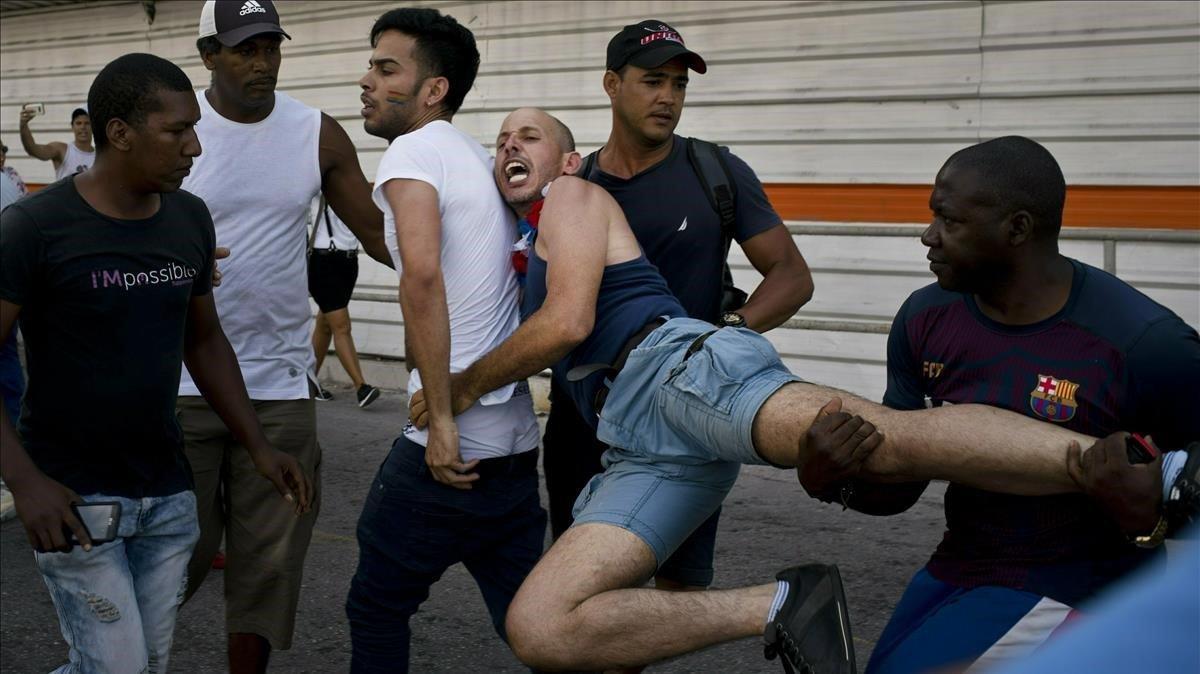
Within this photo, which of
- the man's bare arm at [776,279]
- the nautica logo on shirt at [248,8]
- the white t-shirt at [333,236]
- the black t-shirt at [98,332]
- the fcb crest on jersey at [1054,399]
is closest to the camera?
the fcb crest on jersey at [1054,399]

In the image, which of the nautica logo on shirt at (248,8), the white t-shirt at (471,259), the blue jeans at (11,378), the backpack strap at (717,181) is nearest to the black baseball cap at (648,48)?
the backpack strap at (717,181)

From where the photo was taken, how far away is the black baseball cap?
438cm

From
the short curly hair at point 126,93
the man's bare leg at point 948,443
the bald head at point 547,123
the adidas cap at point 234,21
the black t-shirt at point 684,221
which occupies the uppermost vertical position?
the adidas cap at point 234,21

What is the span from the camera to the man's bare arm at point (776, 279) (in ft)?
14.4

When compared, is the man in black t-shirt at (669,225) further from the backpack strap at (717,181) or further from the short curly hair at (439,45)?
the short curly hair at (439,45)

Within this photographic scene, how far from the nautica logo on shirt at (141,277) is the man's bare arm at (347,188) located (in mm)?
953

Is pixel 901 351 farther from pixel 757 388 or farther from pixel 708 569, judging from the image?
pixel 708 569

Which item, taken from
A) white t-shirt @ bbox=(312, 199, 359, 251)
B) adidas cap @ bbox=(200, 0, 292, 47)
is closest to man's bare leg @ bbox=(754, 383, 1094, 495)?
adidas cap @ bbox=(200, 0, 292, 47)

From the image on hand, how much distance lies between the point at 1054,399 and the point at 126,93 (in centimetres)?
221

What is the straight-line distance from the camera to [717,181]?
4.41 meters

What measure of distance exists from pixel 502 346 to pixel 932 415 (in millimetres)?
1148

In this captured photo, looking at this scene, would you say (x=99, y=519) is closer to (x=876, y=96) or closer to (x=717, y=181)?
(x=717, y=181)

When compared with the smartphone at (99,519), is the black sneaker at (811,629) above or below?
below

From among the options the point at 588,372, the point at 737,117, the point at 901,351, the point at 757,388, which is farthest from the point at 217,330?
the point at 737,117
